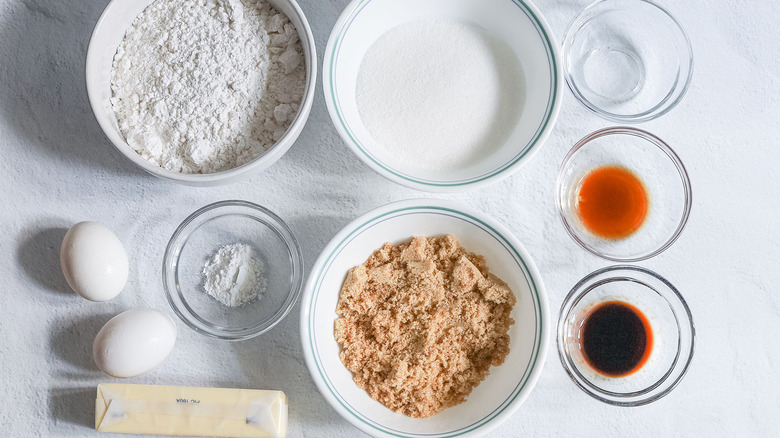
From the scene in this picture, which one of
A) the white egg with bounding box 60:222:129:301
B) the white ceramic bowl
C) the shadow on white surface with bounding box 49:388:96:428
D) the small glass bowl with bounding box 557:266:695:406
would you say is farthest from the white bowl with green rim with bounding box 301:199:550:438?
the shadow on white surface with bounding box 49:388:96:428

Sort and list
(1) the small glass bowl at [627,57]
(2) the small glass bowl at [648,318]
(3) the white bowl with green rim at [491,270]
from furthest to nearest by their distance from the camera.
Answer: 1. (1) the small glass bowl at [627,57]
2. (2) the small glass bowl at [648,318]
3. (3) the white bowl with green rim at [491,270]

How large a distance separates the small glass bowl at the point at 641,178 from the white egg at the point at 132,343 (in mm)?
917

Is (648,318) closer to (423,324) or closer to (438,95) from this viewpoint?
(423,324)

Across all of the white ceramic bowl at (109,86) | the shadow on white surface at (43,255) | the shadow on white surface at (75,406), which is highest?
the white ceramic bowl at (109,86)

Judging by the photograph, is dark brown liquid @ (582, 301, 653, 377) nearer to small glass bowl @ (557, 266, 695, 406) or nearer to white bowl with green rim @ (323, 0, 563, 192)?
small glass bowl @ (557, 266, 695, 406)

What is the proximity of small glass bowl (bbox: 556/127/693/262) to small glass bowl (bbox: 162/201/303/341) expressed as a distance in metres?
0.64

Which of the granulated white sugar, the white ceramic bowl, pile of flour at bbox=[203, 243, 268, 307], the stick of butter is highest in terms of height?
the granulated white sugar

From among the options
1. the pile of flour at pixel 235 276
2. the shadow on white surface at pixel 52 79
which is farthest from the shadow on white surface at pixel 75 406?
the shadow on white surface at pixel 52 79

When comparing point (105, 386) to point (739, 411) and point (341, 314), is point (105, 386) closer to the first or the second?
point (341, 314)

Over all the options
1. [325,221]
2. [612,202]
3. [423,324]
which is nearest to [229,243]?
[325,221]

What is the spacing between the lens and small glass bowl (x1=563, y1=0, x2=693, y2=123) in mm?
1436

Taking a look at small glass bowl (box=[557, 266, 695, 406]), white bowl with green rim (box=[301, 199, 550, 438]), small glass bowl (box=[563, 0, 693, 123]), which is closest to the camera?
white bowl with green rim (box=[301, 199, 550, 438])

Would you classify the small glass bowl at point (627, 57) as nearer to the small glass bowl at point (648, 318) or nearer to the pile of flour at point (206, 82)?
the small glass bowl at point (648, 318)

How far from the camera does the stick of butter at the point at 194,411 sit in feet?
4.23
